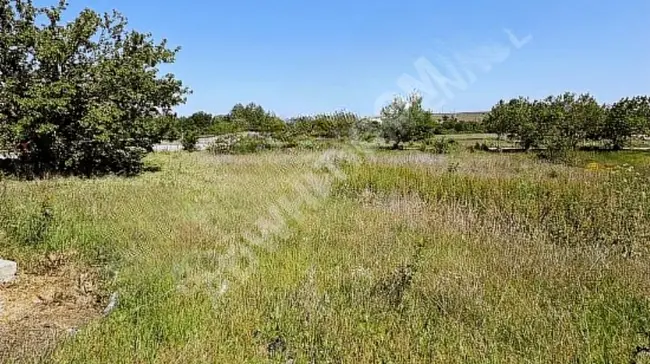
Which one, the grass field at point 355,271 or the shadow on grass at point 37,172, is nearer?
the grass field at point 355,271

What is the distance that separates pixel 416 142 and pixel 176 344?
103ft

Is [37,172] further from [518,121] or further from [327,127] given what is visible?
[518,121]

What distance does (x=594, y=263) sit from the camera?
165 inches

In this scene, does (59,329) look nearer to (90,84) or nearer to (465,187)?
(465,187)

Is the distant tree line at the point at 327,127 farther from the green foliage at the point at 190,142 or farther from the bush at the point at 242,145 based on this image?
the bush at the point at 242,145

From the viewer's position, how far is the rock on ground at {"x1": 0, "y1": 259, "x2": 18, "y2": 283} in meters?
4.01

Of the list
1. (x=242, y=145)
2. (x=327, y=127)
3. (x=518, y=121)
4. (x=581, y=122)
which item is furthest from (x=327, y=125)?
(x=581, y=122)

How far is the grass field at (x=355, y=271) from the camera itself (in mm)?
2848

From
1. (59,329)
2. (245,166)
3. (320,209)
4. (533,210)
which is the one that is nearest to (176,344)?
(59,329)

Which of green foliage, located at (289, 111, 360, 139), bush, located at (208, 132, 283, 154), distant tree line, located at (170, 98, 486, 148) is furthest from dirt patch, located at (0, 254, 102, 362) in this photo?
green foliage, located at (289, 111, 360, 139)

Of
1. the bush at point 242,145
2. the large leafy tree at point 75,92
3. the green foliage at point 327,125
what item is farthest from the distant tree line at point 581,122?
the large leafy tree at point 75,92

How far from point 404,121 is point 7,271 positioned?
29922 millimetres

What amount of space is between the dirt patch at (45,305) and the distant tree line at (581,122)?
2807 centimetres

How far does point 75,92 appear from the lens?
9.68 metres
